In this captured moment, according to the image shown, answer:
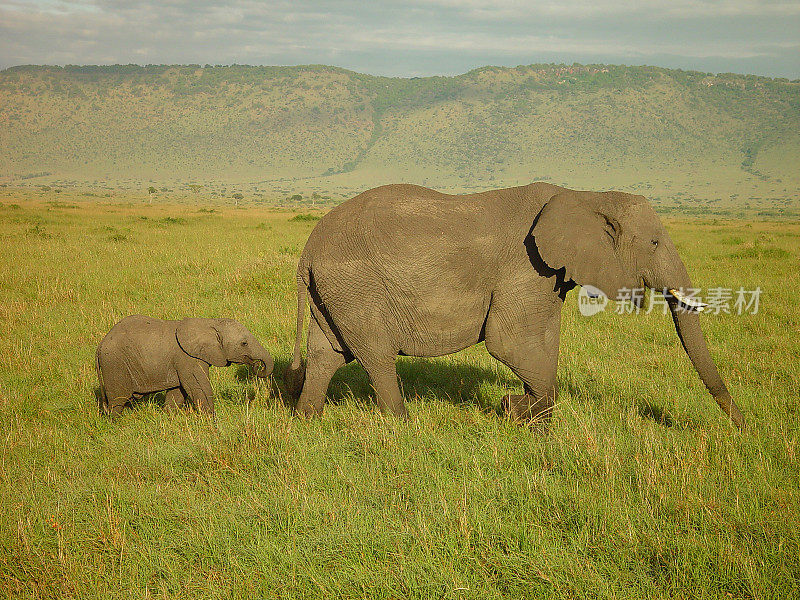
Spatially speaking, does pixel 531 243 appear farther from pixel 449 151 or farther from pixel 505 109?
pixel 505 109

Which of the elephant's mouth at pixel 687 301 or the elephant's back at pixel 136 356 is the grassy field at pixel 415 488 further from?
the elephant's mouth at pixel 687 301

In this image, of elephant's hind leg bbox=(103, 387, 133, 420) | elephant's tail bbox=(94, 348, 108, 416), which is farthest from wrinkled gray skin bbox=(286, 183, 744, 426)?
elephant's tail bbox=(94, 348, 108, 416)

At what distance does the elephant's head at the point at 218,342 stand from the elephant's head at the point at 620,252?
3.18 metres

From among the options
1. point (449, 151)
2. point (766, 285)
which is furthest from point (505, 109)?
point (766, 285)

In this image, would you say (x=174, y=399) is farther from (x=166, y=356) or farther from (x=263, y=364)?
(x=263, y=364)

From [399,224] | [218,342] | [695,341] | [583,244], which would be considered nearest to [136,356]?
[218,342]

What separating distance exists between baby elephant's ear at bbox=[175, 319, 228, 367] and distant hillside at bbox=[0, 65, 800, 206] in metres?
131

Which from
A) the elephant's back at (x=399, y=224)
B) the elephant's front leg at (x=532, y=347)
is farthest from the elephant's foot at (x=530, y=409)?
the elephant's back at (x=399, y=224)

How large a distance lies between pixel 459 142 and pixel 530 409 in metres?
173

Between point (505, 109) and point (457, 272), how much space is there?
202 m

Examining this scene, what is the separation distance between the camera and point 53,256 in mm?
15594

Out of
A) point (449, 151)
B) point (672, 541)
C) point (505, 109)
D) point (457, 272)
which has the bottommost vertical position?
point (672, 541)

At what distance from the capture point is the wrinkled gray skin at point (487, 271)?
512 centimetres

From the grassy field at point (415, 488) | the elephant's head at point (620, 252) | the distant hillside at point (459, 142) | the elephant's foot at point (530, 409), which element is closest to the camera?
the grassy field at point (415, 488)
